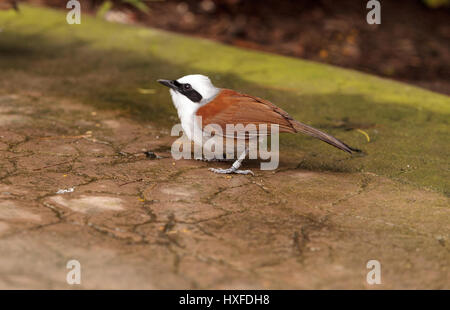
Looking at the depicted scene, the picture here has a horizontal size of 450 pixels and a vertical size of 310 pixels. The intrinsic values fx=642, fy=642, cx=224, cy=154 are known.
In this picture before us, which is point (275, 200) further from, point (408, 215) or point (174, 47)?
point (174, 47)

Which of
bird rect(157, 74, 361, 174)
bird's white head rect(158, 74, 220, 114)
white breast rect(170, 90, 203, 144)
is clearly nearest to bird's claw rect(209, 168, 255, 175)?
bird rect(157, 74, 361, 174)

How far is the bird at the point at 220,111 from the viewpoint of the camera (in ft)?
13.0

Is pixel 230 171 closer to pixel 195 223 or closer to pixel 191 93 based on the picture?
pixel 191 93

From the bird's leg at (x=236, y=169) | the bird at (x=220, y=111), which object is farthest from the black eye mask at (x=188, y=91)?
the bird's leg at (x=236, y=169)

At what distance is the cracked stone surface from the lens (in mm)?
2781

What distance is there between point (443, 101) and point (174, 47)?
3034 millimetres

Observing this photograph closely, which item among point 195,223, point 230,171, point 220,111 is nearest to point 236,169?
point 230,171

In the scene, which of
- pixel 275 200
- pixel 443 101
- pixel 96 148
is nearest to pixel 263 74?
pixel 443 101

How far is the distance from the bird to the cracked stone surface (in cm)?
28

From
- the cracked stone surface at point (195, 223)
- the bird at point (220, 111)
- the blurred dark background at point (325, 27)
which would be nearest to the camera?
the cracked stone surface at point (195, 223)

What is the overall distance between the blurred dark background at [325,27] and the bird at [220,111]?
445 centimetres

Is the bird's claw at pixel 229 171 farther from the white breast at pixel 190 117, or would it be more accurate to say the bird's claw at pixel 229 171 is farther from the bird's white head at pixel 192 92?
the bird's white head at pixel 192 92

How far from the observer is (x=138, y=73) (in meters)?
6.42

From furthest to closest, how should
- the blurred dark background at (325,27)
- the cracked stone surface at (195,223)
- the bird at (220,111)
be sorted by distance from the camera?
1. the blurred dark background at (325,27)
2. the bird at (220,111)
3. the cracked stone surface at (195,223)
